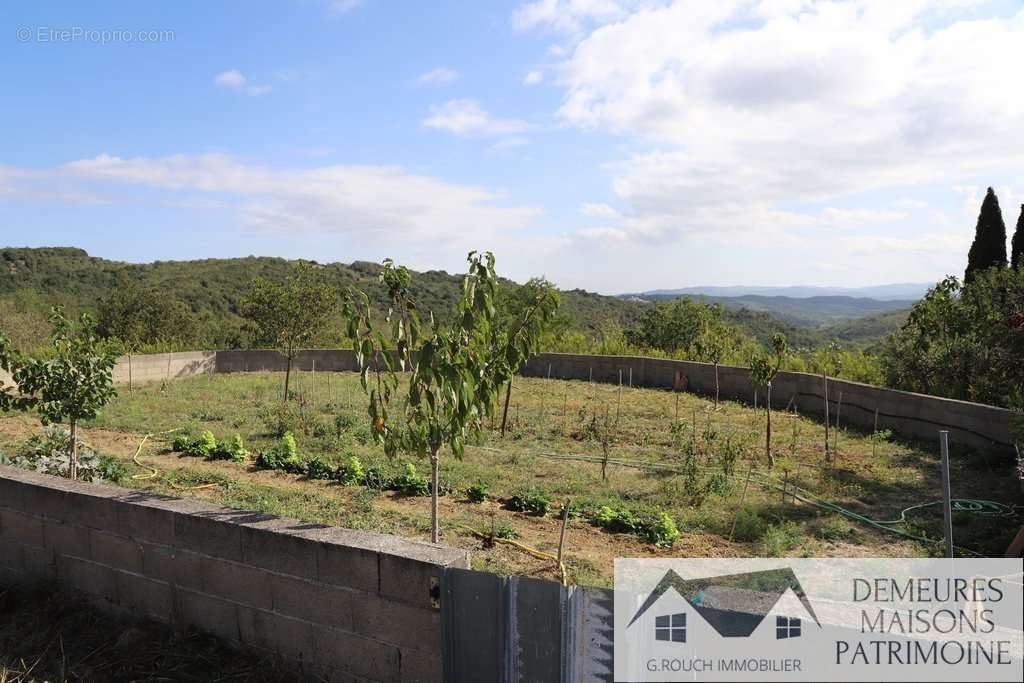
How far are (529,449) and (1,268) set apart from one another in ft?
156

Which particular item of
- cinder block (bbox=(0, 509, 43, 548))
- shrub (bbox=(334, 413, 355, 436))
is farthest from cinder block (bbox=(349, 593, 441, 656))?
shrub (bbox=(334, 413, 355, 436))

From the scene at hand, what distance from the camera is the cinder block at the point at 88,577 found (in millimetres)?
3943

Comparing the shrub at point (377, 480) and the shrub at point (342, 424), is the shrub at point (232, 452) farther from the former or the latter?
the shrub at point (377, 480)

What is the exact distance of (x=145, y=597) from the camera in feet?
12.5

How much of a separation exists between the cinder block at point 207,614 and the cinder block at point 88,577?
1.90ft

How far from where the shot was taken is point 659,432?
34.4 ft

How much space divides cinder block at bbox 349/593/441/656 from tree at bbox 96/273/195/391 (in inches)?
874

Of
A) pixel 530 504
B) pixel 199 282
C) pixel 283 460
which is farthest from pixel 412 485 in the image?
pixel 199 282

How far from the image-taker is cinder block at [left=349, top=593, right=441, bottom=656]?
292 cm

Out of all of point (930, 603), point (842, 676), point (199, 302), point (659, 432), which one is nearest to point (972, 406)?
point (659, 432)

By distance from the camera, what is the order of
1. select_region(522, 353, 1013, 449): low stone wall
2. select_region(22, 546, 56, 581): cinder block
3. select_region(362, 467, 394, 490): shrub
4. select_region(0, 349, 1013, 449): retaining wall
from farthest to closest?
select_region(0, 349, 1013, 449): retaining wall < select_region(522, 353, 1013, 449): low stone wall < select_region(362, 467, 394, 490): shrub < select_region(22, 546, 56, 581): cinder block

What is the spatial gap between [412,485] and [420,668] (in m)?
3.83

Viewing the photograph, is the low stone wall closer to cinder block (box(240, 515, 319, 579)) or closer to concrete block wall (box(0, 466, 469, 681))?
concrete block wall (box(0, 466, 469, 681))

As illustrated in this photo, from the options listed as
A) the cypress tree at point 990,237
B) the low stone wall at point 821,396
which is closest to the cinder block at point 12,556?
the low stone wall at point 821,396
